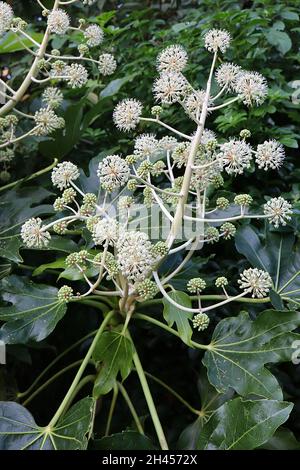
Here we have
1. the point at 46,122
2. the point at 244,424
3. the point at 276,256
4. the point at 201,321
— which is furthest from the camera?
the point at 46,122

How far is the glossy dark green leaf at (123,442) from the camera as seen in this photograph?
1.06 meters

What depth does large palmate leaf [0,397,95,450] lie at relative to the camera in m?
0.98

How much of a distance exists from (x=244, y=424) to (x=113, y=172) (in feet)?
1.59

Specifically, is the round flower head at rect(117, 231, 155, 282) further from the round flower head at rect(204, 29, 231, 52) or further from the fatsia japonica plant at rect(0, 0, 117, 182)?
the fatsia japonica plant at rect(0, 0, 117, 182)

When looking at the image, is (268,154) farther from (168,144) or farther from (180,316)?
(180,316)

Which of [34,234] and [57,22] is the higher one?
[57,22]

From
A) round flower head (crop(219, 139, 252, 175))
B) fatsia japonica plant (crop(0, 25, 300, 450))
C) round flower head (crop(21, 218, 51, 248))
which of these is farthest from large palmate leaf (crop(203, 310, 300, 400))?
round flower head (crop(21, 218, 51, 248))

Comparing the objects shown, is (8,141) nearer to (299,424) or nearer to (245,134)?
(245,134)

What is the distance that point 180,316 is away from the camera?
1071 mm

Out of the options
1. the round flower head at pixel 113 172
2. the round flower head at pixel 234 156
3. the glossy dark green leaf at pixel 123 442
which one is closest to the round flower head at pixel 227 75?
the round flower head at pixel 234 156

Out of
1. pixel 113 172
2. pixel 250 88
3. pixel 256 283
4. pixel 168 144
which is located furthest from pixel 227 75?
pixel 256 283

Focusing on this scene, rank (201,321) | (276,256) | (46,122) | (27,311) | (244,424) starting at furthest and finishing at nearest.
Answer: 1. (46,122)
2. (276,256)
3. (27,311)
4. (201,321)
5. (244,424)

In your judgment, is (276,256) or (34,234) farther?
(276,256)

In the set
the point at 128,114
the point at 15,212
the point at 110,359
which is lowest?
the point at 110,359
